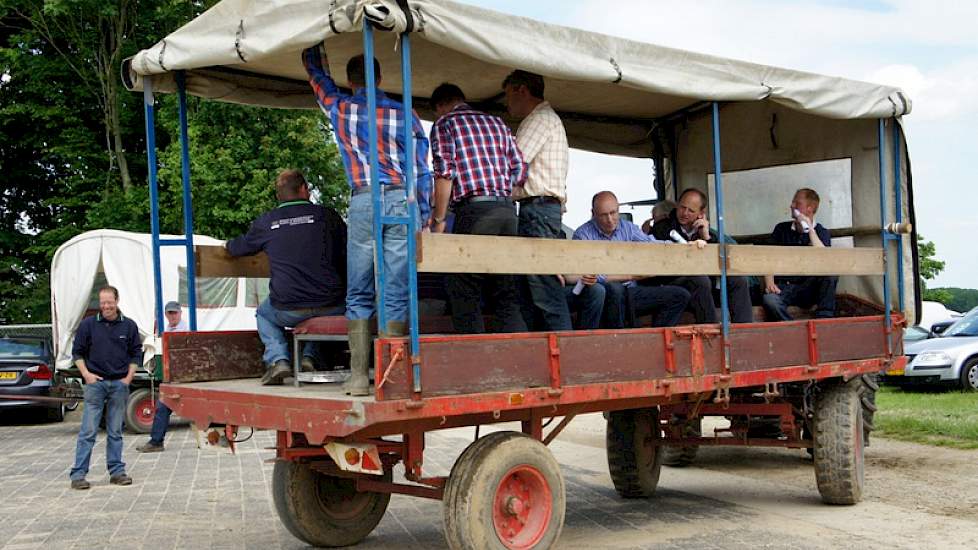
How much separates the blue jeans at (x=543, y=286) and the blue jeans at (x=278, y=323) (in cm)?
124

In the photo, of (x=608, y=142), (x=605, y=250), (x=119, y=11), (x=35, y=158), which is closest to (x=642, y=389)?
(x=605, y=250)

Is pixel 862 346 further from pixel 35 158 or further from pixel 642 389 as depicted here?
pixel 35 158

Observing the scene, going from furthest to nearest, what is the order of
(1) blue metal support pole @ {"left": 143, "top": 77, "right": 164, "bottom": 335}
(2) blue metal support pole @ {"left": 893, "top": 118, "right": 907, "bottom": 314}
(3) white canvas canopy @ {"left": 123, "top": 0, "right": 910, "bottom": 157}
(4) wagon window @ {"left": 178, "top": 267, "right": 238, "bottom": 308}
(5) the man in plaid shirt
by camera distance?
(4) wagon window @ {"left": 178, "top": 267, "right": 238, "bottom": 308} < (2) blue metal support pole @ {"left": 893, "top": 118, "right": 907, "bottom": 314} < (1) blue metal support pole @ {"left": 143, "top": 77, "right": 164, "bottom": 335} < (5) the man in plaid shirt < (3) white canvas canopy @ {"left": 123, "top": 0, "right": 910, "bottom": 157}

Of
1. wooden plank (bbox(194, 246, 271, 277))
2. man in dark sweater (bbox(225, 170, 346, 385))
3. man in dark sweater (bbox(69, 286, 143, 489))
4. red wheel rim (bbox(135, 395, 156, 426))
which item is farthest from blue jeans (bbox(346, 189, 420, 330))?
red wheel rim (bbox(135, 395, 156, 426))

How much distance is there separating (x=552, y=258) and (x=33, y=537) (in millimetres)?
4736

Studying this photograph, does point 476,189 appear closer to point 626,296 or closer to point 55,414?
point 626,296

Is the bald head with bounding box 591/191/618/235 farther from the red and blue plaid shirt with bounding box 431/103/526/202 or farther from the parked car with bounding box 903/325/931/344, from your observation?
the parked car with bounding box 903/325/931/344

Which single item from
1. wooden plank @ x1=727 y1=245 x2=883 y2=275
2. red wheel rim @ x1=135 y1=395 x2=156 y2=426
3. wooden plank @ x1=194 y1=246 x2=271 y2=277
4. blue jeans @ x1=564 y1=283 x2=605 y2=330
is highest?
wooden plank @ x1=194 y1=246 x2=271 y2=277

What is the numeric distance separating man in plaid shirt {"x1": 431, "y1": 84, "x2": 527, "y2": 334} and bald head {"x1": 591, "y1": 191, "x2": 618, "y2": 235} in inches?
68.3

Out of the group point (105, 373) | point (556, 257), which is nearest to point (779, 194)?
point (556, 257)

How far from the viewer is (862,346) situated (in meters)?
8.98

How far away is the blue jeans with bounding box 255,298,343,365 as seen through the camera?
23.0ft

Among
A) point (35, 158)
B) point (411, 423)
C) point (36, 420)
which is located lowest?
point (36, 420)

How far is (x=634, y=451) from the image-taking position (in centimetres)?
953
